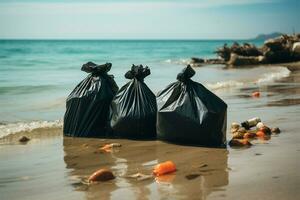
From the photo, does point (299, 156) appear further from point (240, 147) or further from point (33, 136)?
point (33, 136)

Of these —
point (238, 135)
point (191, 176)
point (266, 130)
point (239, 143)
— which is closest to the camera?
point (191, 176)

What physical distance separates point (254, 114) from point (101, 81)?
2785 mm

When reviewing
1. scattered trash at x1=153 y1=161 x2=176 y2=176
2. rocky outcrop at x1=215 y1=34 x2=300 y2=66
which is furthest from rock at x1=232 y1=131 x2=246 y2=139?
rocky outcrop at x1=215 y1=34 x2=300 y2=66

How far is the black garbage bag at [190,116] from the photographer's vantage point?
4.91 m

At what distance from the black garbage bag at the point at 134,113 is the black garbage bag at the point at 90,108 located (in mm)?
208

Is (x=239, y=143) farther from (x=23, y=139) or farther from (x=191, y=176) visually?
(x=23, y=139)

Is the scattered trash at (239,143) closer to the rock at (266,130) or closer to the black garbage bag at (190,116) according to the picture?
the black garbage bag at (190,116)

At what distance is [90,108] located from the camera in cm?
571

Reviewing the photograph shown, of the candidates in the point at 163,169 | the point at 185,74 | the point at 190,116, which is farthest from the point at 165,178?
the point at 185,74

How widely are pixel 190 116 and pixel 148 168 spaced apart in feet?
3.54

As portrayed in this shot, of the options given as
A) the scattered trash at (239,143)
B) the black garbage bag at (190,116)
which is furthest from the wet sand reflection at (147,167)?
the scattered trash at (239,143)

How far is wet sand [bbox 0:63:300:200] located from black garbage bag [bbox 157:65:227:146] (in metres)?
0.15

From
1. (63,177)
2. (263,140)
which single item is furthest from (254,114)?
(63,177)

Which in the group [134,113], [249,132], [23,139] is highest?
[134,113]
